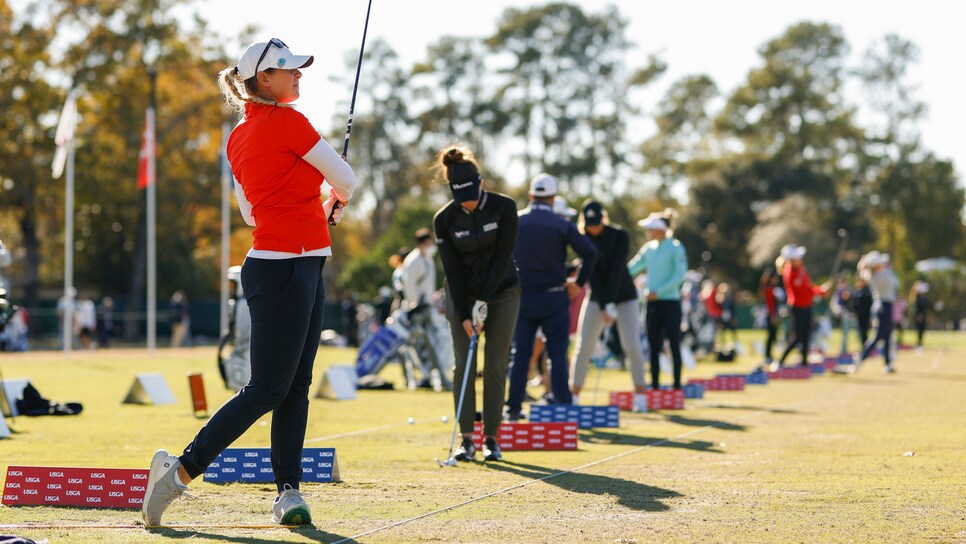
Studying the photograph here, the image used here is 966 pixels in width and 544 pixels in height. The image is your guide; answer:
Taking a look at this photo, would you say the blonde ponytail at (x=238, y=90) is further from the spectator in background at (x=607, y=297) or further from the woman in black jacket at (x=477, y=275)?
the spectator in background at (x=607, y=297)

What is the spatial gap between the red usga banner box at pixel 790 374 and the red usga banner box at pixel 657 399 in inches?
315

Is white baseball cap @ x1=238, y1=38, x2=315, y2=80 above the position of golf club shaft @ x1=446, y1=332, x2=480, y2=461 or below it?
above

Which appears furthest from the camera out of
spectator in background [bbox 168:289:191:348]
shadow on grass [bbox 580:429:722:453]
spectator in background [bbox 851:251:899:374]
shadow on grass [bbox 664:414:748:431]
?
spectator in background [bbox 168:289:191:348]

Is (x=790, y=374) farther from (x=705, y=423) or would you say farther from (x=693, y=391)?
(x=705, y=423)

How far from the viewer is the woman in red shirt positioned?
6.44m

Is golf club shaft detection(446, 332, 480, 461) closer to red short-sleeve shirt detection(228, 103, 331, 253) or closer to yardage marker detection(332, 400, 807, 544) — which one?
yardage marker detection(332, 400, 807, 544)

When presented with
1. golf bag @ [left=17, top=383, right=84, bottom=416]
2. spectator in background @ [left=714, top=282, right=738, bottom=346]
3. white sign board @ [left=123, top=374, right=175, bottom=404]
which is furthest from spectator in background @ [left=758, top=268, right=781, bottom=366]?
golf bag @ [left=17, top=383, right=84, bottom=416]

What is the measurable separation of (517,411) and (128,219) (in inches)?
2042

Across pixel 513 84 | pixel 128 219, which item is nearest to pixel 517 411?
pixel 128 219

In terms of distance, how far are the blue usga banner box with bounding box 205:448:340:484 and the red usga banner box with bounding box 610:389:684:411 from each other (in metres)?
6.89

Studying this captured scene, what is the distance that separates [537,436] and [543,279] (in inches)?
72.0

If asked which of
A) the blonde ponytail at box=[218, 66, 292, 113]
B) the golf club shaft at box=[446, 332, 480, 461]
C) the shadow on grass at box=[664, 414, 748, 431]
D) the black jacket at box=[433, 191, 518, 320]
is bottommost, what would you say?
the shadow on grass at box=[664, 414, 748, 431]

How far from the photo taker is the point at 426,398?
18172 millimetres

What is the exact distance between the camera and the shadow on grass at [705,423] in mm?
12676
